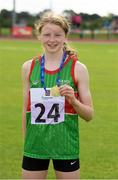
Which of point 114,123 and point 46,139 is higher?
point 46,139

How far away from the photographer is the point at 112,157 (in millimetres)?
7562

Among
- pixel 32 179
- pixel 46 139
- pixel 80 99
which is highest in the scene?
pixel 80 99

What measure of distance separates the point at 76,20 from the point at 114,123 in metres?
42.4

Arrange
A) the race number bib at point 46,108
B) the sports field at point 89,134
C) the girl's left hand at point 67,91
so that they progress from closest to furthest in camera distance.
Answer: the girl's left hand at point 67,91, the race number bib at point 46,108, the sports field at point 89,134

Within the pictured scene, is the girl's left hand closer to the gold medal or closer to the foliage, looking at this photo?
the gold medal

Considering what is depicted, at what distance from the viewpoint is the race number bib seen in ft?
12.8

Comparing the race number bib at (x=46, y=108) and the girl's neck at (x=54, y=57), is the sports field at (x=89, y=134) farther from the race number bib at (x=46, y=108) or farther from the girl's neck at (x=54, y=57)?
the race number bib at (x=46, y=108)

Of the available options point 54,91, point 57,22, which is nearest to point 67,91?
point 54,91

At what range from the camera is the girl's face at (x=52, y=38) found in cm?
395

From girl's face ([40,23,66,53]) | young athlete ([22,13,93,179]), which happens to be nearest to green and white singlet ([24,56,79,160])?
young athlete ([22,13,93,179])

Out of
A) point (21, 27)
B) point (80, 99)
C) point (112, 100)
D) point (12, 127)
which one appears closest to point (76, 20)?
point (21, 27)

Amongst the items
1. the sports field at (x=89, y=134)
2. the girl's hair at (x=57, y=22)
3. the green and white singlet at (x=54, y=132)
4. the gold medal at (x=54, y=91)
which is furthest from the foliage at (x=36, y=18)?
the gold medal at (x=54, y=91)

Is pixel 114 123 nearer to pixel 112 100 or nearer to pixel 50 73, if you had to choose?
pixel 112 100

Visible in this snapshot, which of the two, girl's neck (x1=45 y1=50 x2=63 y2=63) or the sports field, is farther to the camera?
the sports field
